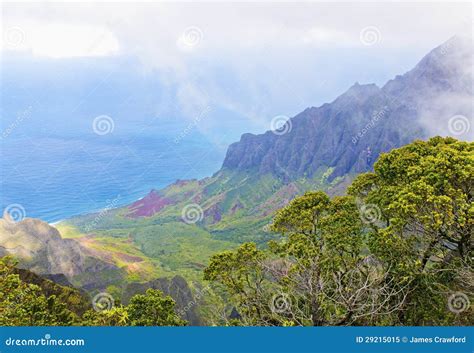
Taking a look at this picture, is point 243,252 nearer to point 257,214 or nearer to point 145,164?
point 257,214

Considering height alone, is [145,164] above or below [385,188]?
above

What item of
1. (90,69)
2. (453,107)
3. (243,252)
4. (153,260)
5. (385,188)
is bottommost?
(153,260)

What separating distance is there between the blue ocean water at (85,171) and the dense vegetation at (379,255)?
121m

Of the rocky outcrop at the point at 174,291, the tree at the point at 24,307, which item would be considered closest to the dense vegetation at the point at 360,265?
the tree at the point at 24,307

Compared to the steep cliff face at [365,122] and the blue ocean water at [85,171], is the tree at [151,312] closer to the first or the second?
the blue ocean water at [85,171]

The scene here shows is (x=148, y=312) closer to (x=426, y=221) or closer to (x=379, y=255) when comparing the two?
(x=379, y=255)

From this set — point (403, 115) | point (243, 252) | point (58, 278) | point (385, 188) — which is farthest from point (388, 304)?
point (403, 115)

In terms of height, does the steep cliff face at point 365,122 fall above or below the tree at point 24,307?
above

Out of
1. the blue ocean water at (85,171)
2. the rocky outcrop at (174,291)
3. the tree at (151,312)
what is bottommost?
the rocky outcrop at (174,291)

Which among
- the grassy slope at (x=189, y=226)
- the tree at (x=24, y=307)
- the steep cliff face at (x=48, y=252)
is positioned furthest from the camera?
the grassy slope at (x=189, y=226)

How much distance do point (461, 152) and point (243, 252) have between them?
877 cm

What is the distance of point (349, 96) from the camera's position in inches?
7421

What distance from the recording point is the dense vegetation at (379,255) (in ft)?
49.1

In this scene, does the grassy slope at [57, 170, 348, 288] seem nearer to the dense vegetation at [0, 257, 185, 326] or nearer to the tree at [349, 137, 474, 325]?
the dense vegetation at [0, 257, 185, 326]
